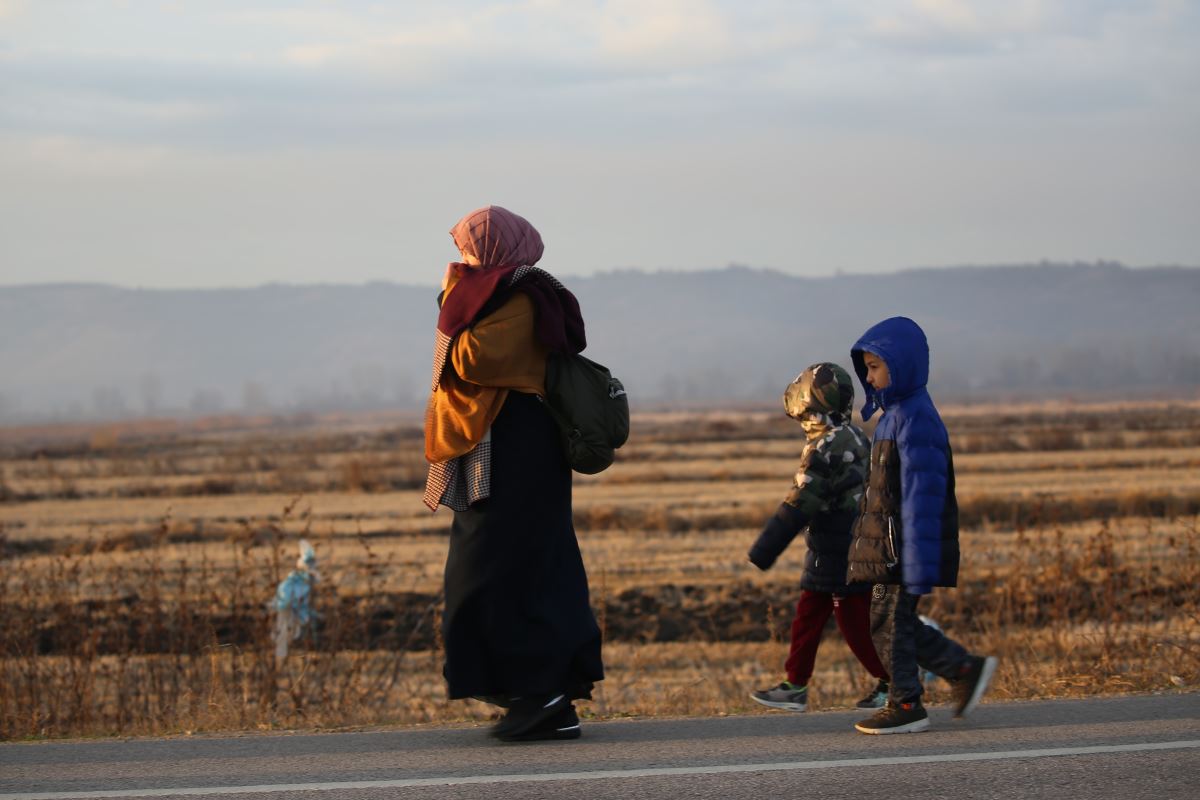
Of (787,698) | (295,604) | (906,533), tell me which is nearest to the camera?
(906,533)

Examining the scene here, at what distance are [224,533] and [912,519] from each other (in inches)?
862

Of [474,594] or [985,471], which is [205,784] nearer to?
[474,594]

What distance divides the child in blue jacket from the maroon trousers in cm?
50

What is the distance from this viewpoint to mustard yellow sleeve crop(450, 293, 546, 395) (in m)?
5.81

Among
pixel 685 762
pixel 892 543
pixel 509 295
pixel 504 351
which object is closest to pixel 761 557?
pixel 892 543

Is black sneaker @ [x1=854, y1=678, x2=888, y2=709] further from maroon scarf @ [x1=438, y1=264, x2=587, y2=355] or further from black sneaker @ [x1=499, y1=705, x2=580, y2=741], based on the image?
maroon scarf @ [x1=438, y1=264, x2=587, y2=355]

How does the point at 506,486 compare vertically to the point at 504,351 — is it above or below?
below

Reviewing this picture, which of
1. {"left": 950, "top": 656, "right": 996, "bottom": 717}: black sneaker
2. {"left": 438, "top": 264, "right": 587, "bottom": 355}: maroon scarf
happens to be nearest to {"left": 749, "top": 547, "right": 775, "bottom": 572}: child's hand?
{"left": 950, "top": 656, "right": 996, "bottom": 717}: black sneaker

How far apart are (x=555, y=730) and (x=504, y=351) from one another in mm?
1522

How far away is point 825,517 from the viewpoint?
6539 millimetres

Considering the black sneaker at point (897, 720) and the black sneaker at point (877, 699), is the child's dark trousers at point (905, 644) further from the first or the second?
the black sneaker at point (877, 699)

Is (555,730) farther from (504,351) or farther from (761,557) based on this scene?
(504,351)

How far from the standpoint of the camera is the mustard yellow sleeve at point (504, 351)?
19.1 feet

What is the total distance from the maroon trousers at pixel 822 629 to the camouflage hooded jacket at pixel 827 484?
0.10 meters
